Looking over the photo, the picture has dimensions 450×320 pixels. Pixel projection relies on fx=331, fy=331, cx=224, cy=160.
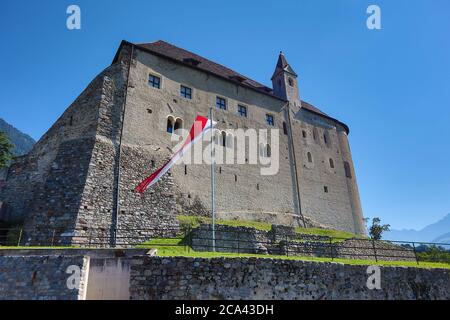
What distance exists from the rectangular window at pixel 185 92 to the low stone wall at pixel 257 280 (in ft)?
64.0

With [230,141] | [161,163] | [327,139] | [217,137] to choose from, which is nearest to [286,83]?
[327,139]

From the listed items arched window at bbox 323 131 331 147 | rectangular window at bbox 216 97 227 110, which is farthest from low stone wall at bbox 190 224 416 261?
arched window at bbox 323 131 331 147

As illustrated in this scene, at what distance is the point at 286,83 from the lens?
39875 millimetres

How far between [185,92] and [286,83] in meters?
15.4

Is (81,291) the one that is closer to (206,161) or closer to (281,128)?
(206,161)

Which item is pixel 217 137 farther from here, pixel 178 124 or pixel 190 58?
pixel 190 58

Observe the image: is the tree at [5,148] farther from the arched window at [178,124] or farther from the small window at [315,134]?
the small window at [315,134]

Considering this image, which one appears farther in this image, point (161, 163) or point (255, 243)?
point (161, 163)

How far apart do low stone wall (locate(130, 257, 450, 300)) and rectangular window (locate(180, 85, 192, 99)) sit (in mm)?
19500

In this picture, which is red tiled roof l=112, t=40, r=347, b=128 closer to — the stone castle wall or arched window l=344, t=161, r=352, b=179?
the stone castle wall

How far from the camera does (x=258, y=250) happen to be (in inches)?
757

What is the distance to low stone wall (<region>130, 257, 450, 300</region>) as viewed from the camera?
1156 centimetres

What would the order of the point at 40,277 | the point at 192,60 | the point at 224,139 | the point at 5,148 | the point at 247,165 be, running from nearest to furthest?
the point at 40,277 → the point at 224,139 → the point at 247,165 → the point at 192,60 → the point at 5,148
